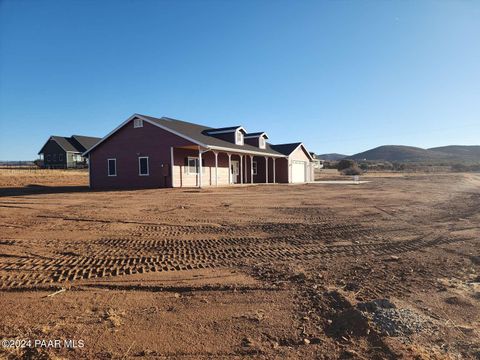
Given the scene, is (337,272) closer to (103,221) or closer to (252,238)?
(252,238)

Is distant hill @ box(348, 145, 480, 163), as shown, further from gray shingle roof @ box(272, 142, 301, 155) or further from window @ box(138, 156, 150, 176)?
window @ box(138, 156, 150, 176)

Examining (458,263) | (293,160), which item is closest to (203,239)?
(458,263)

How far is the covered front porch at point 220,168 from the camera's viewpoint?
2372 cm

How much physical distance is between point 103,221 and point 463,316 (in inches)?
339

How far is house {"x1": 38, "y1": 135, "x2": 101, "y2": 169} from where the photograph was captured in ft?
180

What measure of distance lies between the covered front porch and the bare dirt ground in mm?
14901

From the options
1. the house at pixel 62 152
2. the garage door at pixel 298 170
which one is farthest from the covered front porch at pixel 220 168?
the house at pixel 62 152

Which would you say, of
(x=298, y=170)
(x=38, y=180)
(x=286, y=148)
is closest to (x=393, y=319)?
(x=38, y=180)

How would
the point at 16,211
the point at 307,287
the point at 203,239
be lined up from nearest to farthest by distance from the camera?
the point at 307,287 < the point at 203,239 < the point at 16,211

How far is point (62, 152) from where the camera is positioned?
181ft

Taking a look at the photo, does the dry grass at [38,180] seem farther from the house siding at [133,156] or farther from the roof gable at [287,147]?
the roof gable at [287,147]

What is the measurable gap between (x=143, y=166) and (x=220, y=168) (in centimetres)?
657

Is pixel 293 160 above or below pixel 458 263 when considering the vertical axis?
above

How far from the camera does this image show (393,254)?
6203 mm
